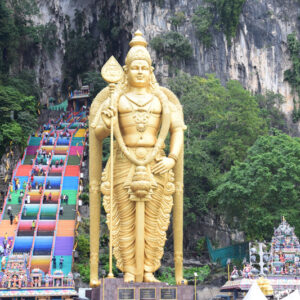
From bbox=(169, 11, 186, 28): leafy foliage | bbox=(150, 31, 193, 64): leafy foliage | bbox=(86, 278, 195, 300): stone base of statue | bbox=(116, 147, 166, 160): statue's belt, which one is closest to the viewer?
bbox=(86, 278, 195, 300): stone base of statue

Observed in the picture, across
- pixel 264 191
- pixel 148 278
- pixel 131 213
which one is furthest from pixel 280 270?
pixel 264 191

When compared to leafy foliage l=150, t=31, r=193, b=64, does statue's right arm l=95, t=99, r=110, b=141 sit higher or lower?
lower

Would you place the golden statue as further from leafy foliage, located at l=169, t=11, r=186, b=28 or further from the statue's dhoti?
leafy foliage, located at l=169, t=11, r=186, b=28

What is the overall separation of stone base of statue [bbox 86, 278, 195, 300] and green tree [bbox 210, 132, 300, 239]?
8473mm

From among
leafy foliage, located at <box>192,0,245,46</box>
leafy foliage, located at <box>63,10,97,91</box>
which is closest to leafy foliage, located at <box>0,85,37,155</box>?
leafy foliage, located at <box>192,0,245,46</box>

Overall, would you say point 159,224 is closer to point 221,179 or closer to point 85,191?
point 221,179

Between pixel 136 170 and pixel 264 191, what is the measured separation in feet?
30.4

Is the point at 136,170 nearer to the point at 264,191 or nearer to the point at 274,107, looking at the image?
the point at 264,191

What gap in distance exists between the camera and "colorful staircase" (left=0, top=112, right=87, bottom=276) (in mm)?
22469

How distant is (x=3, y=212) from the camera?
25016 millimetres

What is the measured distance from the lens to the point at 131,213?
45.1ft

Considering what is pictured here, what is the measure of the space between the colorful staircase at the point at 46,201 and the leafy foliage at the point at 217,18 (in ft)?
23.9

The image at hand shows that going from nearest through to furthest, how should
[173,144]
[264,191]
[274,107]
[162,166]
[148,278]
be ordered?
[148,278], [162,166], [173,144], [264,191], [274,107]

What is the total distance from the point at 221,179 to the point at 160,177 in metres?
10.6
